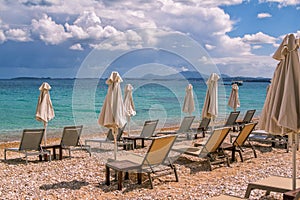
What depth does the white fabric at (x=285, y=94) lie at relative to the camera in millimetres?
3846

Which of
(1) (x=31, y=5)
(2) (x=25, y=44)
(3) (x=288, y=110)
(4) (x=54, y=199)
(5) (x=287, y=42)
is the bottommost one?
(4) (x=54, y=199)

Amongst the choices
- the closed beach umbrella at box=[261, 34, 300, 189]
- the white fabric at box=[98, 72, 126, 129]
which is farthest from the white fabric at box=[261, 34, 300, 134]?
the white fabric at box=[98, 72, 126, 129]

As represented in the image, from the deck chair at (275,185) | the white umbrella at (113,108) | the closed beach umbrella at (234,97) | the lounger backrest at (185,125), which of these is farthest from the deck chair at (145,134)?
the closed beach umbrella at (234,97)

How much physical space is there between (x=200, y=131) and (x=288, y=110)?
8.46 m

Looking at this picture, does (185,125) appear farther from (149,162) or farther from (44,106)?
(149,162)

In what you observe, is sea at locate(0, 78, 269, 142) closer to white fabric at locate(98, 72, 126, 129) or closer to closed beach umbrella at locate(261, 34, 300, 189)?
white fabric at locate(98, 72, 126, 129)

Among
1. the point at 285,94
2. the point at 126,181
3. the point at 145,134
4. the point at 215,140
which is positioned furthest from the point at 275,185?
the point at 145,134

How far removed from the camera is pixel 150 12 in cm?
1797

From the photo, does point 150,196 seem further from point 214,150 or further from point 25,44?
point 25,44

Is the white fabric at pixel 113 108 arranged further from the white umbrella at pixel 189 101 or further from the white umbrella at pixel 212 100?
the white umbrella at pixel 189 101

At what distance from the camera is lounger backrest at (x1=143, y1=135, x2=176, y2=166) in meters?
5.91

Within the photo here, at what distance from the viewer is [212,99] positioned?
392 inches

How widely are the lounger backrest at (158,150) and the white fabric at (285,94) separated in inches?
86.1

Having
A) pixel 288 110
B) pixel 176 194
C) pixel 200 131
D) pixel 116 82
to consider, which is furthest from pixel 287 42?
pixel 200 131
